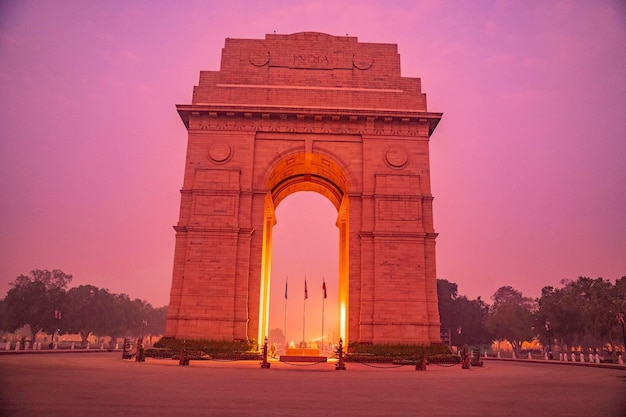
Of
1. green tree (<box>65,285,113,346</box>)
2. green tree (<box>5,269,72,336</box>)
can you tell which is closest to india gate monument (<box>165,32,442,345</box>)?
green tree (<box>5,269,72,336</box>)

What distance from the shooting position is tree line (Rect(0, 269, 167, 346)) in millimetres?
59688

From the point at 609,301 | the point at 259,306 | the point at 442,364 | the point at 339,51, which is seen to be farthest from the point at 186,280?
the point at 609,301

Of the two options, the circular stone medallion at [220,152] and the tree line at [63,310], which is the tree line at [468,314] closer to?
the tree line at [63,310]

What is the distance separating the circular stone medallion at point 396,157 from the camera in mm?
31500

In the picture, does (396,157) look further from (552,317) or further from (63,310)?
(63,310)

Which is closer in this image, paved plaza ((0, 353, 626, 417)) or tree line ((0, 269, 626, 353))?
paved plaza ((0, 353, 626, 417))

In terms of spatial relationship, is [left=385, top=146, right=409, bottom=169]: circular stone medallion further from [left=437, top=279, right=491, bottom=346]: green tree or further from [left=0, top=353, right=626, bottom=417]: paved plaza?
[left=437, top=279, right=491, bottom=346]: green tree

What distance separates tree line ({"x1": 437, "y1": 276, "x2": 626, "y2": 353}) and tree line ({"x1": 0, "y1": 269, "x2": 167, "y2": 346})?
47.5 metres

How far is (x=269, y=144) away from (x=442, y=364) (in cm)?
1763

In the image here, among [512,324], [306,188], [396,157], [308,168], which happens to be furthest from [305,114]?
[512,324]

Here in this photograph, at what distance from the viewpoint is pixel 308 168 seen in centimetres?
3597

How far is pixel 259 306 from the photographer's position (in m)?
30.0

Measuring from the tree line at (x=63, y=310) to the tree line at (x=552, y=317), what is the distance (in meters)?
47.5

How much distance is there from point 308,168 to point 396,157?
7.41 metres
